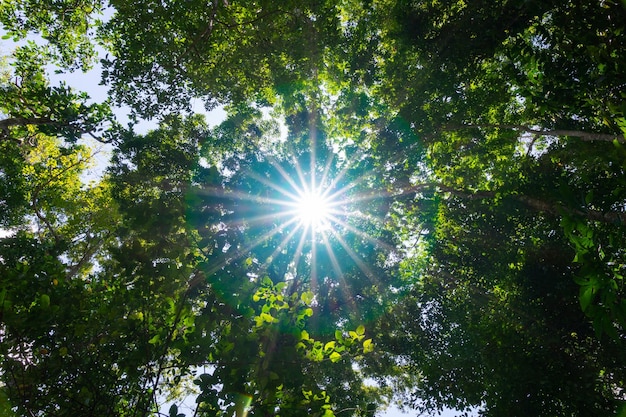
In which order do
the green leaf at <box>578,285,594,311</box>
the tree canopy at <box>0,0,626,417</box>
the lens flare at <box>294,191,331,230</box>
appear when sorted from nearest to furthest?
1. the green leaf at <box>578,285,594,311</box>
2. the tree canopy at <box>0,0,626,417</box>
3. the lens flare at <box>294,191,331,230</box>

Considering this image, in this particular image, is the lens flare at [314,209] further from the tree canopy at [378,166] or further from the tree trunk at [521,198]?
the tree trunk at [521,198]

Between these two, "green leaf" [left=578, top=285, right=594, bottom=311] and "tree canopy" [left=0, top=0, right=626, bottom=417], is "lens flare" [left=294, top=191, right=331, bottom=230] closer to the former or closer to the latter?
"tree canopy" [left=0, top=0, right=626, bottom=417]

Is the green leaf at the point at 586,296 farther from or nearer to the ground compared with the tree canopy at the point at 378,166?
nearer to the ground

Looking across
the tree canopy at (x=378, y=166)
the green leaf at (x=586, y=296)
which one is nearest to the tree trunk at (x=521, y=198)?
the tree canopy at (x=378, y=166)

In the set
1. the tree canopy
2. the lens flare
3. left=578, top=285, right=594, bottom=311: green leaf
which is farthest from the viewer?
the lens flare

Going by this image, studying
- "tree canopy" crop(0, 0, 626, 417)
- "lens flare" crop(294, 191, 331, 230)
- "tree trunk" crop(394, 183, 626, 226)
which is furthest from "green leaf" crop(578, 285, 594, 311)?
"lens flare" crop(294, 191, 331, 230)

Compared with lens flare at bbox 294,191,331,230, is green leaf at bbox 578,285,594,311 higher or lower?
lower

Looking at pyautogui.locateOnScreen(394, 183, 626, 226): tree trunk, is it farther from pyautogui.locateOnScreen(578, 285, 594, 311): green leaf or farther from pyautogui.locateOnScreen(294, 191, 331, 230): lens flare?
pyautogui.locateOnScreen(578, 285, 594, 311): green leaf

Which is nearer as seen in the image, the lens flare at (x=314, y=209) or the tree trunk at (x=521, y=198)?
the tree trunk at (x=521, y=198)

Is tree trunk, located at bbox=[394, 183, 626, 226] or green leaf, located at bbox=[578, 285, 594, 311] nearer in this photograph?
green leaf, located at bbox=[578, 285, 594, 311]

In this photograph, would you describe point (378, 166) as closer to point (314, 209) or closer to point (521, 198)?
point (314, 209)

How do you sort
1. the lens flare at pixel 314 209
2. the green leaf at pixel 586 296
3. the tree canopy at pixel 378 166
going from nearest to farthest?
the green leaf at pixel 586 296
the tree canopy at pixel 378 166
the lens flare at pixel 314 209

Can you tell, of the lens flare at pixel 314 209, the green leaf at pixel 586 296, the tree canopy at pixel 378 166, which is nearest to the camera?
the green leaf at pixel 586 296

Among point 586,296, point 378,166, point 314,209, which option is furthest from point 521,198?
point 586,296
